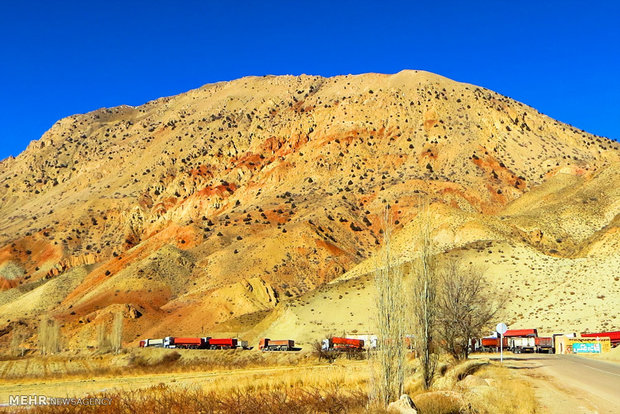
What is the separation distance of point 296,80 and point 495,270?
117858mm

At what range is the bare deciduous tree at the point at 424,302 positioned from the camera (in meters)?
18.6

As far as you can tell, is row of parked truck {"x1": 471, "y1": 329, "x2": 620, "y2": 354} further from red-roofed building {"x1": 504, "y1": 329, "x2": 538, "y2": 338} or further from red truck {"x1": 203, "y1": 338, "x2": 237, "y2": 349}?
red truck {"x1": 203, "y1": 338, "x2": 237, "y2": 349}

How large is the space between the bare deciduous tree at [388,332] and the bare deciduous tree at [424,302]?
293cm

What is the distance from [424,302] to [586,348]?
3609cm

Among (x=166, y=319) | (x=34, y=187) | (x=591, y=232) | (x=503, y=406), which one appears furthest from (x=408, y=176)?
(x=34, y=187)

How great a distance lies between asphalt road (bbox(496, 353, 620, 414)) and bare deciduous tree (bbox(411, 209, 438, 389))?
12.0 ft

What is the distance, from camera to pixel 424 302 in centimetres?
1875

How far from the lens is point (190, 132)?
15338 centimetres

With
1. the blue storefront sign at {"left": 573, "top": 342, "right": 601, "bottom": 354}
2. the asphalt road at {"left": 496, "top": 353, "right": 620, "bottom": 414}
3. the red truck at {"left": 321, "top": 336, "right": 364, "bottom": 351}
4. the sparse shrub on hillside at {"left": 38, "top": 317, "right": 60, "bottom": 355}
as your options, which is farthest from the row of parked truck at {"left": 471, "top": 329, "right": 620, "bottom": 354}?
the sparse shrub on hillside at {"left": 38, "top": 317, "right": 60, "bottom": 355}

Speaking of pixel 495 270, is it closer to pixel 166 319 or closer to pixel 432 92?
pixel 166 319

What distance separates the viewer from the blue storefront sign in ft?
152

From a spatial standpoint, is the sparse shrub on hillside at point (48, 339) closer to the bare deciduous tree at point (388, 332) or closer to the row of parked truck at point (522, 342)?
the row of parked truck at point (522, 342)

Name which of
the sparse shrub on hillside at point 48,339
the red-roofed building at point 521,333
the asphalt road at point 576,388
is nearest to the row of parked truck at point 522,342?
the red-roofed building at point 521,333

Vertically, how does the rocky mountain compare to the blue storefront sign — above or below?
above
